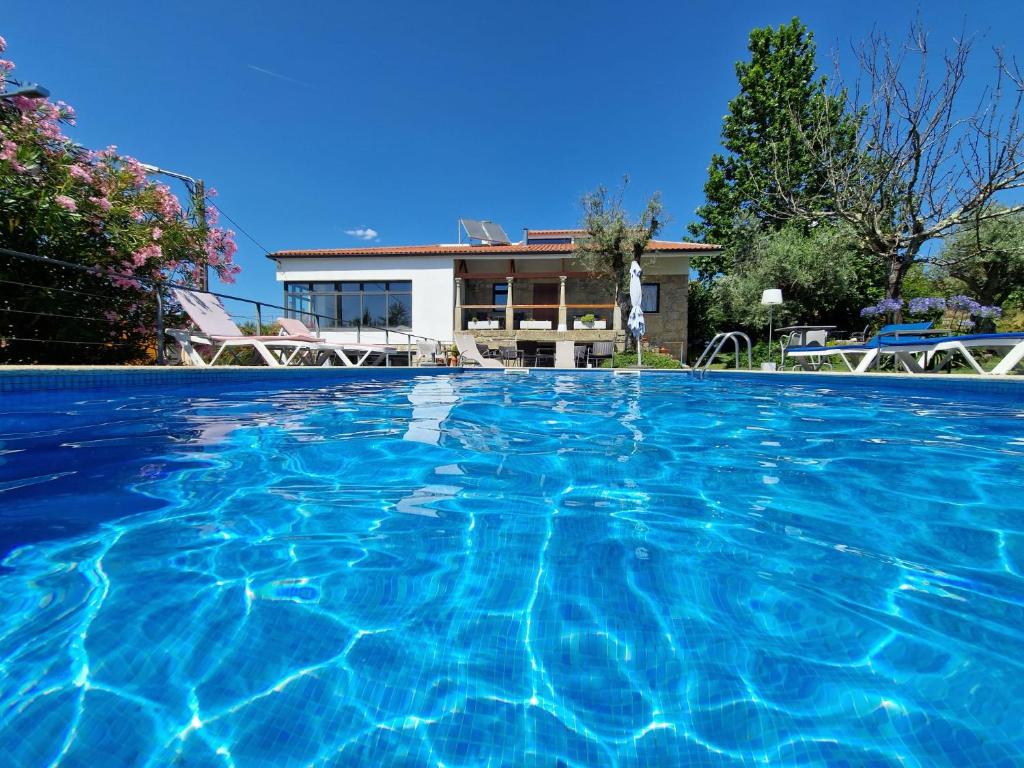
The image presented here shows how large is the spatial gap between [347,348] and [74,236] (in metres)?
5.68

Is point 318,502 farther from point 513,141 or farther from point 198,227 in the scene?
point 513,141

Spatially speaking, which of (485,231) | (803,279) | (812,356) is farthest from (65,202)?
(803,279)

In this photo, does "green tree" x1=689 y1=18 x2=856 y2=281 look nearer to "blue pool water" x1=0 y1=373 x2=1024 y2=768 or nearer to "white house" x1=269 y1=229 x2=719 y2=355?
"white house" x1=269 y1=229 x2=719 y2=355

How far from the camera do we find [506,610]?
130 cm

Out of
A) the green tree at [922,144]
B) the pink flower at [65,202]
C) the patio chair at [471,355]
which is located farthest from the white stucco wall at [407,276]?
the green tree at [922,144]

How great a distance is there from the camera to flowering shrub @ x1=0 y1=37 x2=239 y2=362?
5.87 metres

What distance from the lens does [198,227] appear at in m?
8.02

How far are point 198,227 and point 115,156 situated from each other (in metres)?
1.40

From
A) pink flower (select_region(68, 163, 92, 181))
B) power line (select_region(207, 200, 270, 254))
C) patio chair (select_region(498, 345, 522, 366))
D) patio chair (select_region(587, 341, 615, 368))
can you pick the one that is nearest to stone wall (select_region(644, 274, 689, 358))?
patio chair (select_region(587, 341, 615, 368))

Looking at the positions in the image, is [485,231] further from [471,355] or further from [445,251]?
[471,355]

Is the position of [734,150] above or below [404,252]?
above

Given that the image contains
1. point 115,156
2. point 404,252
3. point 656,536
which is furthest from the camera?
point 404,252

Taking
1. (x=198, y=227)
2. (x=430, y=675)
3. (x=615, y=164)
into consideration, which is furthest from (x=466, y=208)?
(x=430, y=675)

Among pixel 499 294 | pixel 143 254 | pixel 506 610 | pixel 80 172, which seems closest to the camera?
pixel 506 610
